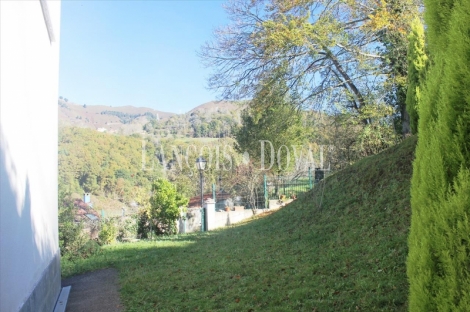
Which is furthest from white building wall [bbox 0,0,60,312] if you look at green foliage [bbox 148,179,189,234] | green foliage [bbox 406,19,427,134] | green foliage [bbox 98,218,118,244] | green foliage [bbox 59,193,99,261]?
green foliage [bbox 148,179,189,234]

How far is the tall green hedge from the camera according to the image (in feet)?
4.04

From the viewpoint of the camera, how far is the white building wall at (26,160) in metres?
2.45

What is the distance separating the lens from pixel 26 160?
10.7ft

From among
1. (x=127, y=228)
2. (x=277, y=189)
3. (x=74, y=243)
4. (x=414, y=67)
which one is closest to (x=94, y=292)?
(x=74, y=243)

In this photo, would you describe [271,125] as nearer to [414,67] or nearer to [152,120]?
[414,67]

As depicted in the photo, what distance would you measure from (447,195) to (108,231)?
11711mm

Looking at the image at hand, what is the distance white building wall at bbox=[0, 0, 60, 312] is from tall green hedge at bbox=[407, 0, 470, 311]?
244cm

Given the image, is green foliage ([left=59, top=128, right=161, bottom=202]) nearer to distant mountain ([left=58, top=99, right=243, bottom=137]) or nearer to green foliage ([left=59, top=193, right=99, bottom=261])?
distant mountain ([left=58, top=99, right=243, bottom=137])

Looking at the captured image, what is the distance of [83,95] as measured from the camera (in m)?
35.3

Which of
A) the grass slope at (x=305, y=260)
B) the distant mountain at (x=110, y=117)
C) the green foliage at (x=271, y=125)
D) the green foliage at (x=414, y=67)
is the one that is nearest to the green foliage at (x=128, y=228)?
the grass slope at (x=305, y=260)

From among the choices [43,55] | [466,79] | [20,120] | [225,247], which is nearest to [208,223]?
[225,247]

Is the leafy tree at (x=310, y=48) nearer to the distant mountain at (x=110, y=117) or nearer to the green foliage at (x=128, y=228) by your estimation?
the green foliage at (x=128, y=228)

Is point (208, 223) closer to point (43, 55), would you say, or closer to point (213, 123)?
point (43, 55)

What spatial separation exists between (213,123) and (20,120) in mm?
23933
